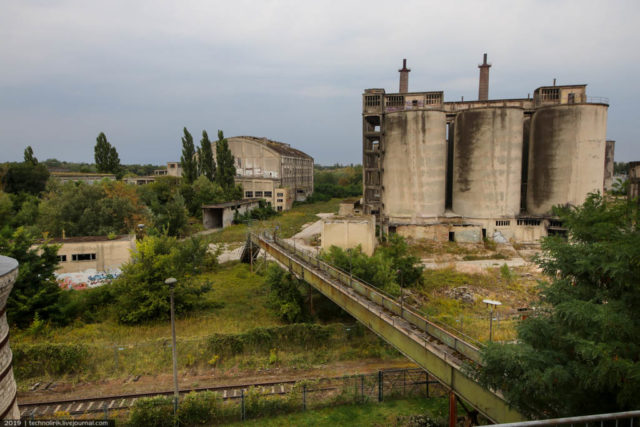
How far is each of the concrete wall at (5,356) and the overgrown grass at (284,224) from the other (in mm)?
28910

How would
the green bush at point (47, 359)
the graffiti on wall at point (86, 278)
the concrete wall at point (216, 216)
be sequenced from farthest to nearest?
the concrete wall at point (216, 216) < the graffiti on wall at point (86, 278) < the green bush at point (47, 359)

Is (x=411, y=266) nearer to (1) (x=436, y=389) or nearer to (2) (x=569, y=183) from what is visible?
(1) (x=436, y=389)

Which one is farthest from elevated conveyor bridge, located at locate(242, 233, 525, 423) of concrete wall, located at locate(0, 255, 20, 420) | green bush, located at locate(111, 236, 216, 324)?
concrete wall, located at locate(0, 255, 20, 420)

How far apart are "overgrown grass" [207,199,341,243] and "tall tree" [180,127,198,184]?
16.9m

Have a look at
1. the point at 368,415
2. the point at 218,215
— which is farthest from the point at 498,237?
the point at 218,215

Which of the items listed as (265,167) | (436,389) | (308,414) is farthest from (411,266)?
(265,167)

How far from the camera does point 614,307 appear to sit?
845cm

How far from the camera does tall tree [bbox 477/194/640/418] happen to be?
25.5 feet

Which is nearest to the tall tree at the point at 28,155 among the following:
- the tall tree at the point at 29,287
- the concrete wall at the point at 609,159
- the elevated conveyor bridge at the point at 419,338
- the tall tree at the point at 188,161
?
the tall tree at the point at 188,161

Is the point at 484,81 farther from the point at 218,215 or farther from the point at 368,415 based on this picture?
the point at 368,415

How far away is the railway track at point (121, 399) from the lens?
1562cm

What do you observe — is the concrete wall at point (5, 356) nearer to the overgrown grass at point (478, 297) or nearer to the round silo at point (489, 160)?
Answer: the overgrown grass at point (478, 297)

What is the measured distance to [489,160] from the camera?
138 ft

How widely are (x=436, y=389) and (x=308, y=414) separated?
6050mm
